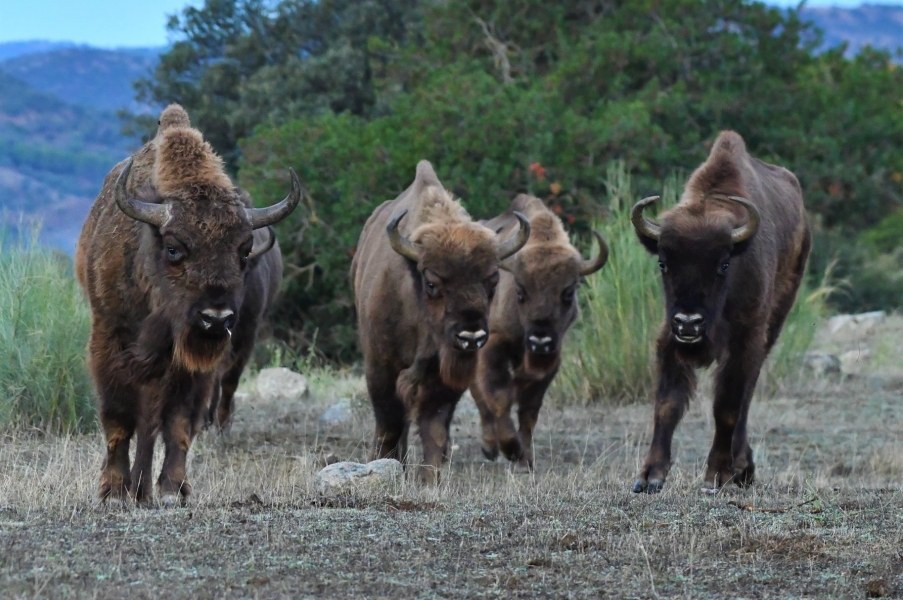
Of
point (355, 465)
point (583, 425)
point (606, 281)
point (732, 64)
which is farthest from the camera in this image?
point (732, 64)

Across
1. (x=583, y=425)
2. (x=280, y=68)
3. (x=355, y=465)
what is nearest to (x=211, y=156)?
(x=355, y=465)

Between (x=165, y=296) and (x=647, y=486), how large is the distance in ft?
11.3

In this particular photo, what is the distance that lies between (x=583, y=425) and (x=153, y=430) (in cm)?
654

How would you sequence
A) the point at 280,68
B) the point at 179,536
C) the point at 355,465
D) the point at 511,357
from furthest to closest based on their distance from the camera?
1. the point at 280,68
2. the point at 511,357
3. the point at 355,465
4. the point at 179,536

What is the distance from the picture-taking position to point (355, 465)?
8.93 meters

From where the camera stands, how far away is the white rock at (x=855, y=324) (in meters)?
23.9

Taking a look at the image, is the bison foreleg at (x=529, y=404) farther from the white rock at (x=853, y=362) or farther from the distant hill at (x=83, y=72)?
the distant hill at (x=83, y=72)

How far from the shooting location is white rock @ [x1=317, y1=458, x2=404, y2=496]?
8.35 meters

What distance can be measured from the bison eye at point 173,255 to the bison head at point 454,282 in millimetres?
2232

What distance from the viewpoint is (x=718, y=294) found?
901 cm

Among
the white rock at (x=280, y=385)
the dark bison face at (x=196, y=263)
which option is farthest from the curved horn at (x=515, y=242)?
the white rock at (x=280, y=385)

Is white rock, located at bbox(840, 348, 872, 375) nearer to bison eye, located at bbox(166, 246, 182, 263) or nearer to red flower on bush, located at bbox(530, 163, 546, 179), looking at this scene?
red flower on bush, located at bbox(530, 163, 546, 179)

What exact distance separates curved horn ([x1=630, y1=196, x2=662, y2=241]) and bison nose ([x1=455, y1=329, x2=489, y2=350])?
1.30 m

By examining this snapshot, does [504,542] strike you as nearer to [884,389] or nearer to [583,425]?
[583,425]
